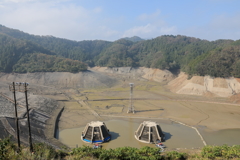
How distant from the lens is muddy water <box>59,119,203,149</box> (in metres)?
25.1

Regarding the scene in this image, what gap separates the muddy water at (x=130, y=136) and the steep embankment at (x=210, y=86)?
25.3 metres

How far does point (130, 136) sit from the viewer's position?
1091 inches

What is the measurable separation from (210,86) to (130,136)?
36.2 m

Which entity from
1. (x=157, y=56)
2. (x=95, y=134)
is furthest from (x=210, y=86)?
(x=157, y=56)

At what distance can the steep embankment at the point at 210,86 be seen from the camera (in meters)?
50.7

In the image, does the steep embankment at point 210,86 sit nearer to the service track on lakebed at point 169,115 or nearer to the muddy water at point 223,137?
the service track on lakebed at point 169,115

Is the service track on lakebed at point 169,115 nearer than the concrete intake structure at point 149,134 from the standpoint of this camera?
No

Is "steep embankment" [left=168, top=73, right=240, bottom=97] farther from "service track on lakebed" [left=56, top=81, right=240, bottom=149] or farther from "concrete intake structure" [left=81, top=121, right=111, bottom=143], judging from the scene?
"concrete intake structure" [left=81, top=121, right=111, bottom=143]

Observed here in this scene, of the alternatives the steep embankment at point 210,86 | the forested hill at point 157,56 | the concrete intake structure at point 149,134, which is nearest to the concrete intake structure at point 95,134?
the concrete intake structure at point 149,134

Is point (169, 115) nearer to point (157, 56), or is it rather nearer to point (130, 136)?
point (130, 136)

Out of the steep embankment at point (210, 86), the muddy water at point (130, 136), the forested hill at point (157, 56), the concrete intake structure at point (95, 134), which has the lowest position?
the muddy water at point (130, 136)

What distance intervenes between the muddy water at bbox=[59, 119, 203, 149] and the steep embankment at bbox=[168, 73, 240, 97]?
83.0ft

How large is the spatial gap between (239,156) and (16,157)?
16.0 meters

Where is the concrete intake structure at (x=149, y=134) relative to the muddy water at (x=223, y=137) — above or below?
above
